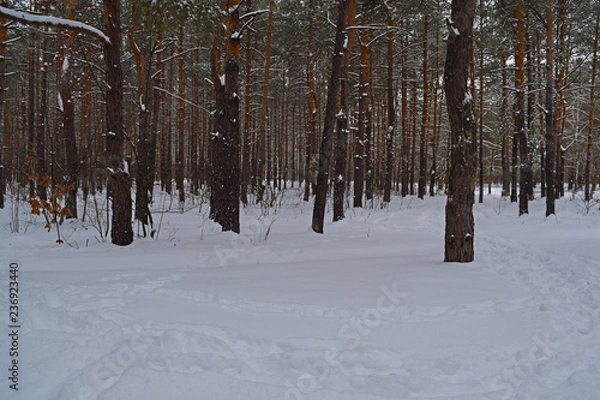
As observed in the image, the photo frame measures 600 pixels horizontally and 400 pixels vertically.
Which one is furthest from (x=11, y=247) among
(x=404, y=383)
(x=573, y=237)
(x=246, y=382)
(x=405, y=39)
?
(x=405, y=39)

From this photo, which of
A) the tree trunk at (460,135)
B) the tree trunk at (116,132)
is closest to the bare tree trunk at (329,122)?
the tree trunk at (460,135)

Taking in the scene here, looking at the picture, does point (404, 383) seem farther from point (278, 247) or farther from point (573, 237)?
point (573, 237)

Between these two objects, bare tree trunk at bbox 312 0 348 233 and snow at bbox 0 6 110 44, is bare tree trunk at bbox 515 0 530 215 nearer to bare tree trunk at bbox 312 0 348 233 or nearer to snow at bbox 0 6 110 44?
bare tree trunk at bbox 312 0 348 233

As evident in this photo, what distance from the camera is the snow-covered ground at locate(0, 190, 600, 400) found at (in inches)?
80.6

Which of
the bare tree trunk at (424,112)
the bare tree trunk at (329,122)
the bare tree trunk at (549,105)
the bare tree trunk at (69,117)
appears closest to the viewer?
the bare tree trunk at (329,122)

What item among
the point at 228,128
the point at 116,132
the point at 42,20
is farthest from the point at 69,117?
the point at 42,20

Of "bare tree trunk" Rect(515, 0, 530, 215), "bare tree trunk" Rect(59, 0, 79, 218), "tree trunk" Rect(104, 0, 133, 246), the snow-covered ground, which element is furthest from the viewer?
"bare tree trunk" Rect(515, 0, 530, 215)

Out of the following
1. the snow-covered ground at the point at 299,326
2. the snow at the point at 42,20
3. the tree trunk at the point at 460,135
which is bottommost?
the snow-covered ground at the point at 299,326

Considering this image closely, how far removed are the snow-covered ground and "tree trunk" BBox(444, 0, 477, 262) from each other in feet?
1.55

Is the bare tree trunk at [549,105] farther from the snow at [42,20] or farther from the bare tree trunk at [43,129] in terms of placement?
the bare tree trunk at [43,129]

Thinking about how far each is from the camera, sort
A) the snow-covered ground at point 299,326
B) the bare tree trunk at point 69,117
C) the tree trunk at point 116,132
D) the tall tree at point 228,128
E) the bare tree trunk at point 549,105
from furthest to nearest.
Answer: the bare tree trunk at point 549,105
the bare tree trunk at point 69,117
the tall tree at point 228,128
the tree trunk at point 116,132
the snow-covered ground at point 299,326

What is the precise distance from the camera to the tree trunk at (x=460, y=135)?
4.82m

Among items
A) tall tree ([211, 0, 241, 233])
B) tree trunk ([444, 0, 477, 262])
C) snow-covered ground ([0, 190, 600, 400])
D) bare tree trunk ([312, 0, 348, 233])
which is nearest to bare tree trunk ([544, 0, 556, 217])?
snow-covered ground ([0, 190, 600, 400])

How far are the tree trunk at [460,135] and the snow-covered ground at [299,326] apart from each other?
0.47 metres
